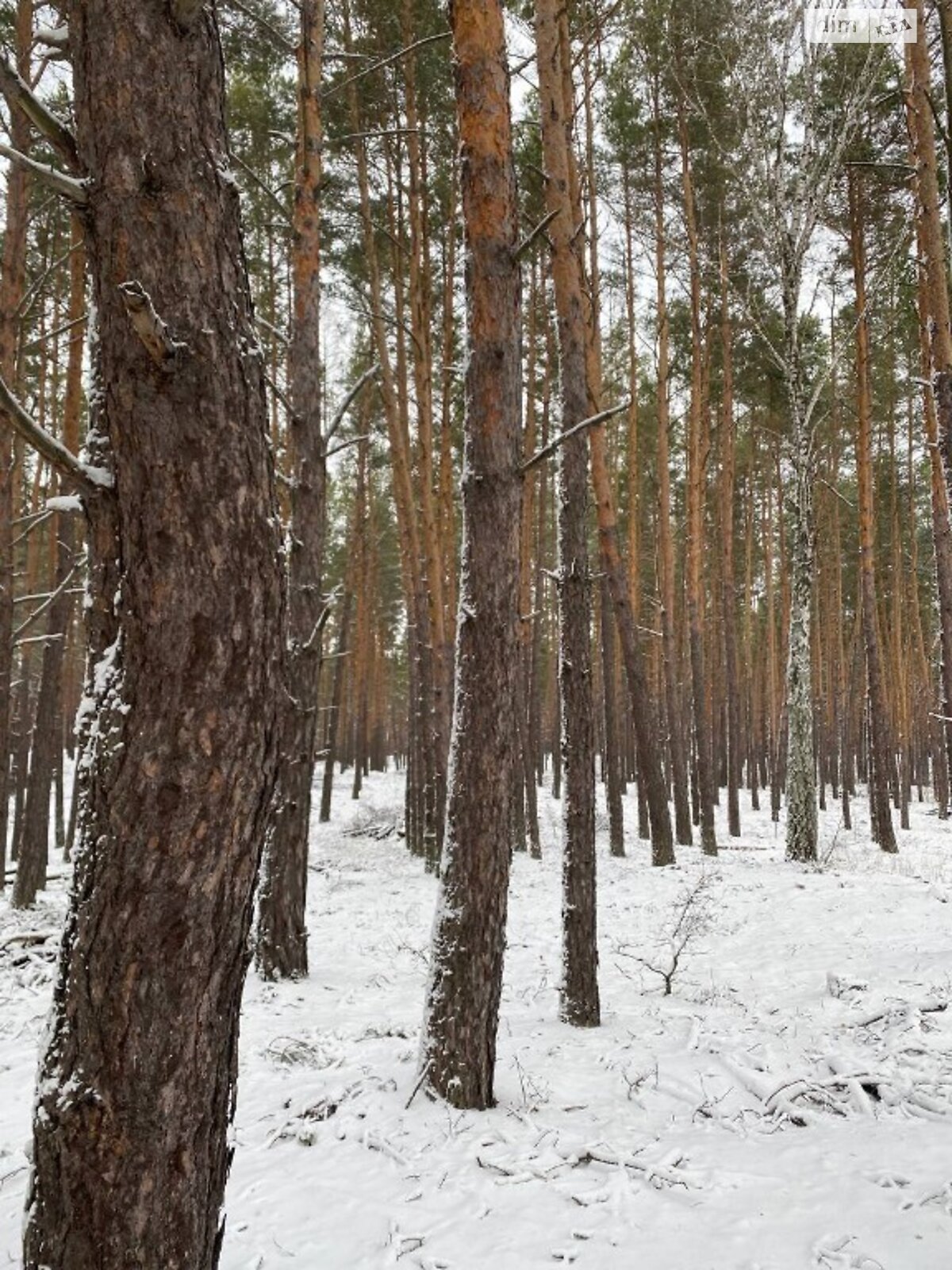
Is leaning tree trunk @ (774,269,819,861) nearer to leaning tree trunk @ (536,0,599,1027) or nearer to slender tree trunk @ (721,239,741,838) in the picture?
slender tree trunk @ (721,239,741,838)

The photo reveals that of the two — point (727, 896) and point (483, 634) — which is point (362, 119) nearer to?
point (483, 634)

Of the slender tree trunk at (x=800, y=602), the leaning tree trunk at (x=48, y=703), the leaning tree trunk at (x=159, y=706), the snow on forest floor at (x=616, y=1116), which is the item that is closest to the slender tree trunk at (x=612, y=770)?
the slender tree trunk at (x=800, y=602)

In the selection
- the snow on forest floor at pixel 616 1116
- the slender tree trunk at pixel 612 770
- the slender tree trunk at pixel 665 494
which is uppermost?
the slender tree trunk at pixel 665 494

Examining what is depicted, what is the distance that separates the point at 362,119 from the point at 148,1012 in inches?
537

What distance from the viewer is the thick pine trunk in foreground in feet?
21.6

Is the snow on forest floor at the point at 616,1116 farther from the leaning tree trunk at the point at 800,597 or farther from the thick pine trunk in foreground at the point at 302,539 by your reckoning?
the leaning tree trunk at the point at 800,597

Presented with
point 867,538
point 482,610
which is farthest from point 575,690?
point 867,538

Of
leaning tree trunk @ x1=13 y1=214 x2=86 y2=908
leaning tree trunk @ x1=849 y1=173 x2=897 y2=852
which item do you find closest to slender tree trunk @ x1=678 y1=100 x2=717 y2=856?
leaning tree trunk @ x1=849 y1=173 x2=897 y2=852

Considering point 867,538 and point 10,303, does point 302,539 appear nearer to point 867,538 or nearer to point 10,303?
point 10,303

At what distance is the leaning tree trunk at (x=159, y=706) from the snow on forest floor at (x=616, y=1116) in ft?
5.28

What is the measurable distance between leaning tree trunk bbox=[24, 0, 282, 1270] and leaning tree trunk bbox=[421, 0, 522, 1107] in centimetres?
235

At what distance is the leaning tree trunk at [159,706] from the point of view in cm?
164

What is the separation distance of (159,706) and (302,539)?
520cm

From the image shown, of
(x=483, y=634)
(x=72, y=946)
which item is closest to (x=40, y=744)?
(x=483, y=634)
